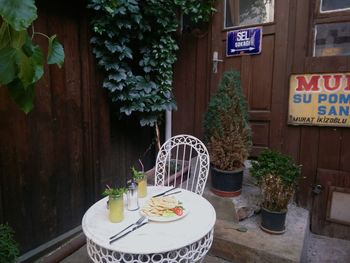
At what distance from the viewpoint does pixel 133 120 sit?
2.77 meters

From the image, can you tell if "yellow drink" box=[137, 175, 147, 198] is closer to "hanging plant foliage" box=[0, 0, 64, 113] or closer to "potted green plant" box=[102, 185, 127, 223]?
"potted green plant" box=[102, 185, 127, 223]

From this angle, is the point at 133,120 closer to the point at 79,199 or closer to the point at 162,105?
the point at 162,105

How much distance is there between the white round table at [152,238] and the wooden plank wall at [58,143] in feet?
2.63

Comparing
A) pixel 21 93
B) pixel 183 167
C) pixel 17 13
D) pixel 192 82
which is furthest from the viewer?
pixel 192 82

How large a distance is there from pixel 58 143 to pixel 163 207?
1167 millimetres

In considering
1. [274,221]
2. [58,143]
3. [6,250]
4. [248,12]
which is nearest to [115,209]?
[6,250]

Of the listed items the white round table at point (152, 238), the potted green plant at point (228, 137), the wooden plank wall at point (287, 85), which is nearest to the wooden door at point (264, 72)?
the wooden plank wall at point (287, 85)

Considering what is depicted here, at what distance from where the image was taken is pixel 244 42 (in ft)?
8.34

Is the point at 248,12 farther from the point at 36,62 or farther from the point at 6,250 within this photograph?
Result: the point at 6,250

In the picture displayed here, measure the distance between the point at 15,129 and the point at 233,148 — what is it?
164 cm

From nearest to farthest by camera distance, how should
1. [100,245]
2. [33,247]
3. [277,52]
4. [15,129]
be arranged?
[100,245] < [15,129] < [33,247] < [277,52]

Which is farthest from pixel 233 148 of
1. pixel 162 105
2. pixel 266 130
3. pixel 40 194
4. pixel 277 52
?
pixel 40 194

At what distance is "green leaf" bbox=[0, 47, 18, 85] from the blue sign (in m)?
2.25

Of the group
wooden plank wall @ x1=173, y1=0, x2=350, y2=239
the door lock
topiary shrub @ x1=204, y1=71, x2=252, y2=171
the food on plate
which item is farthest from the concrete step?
the food on plate
